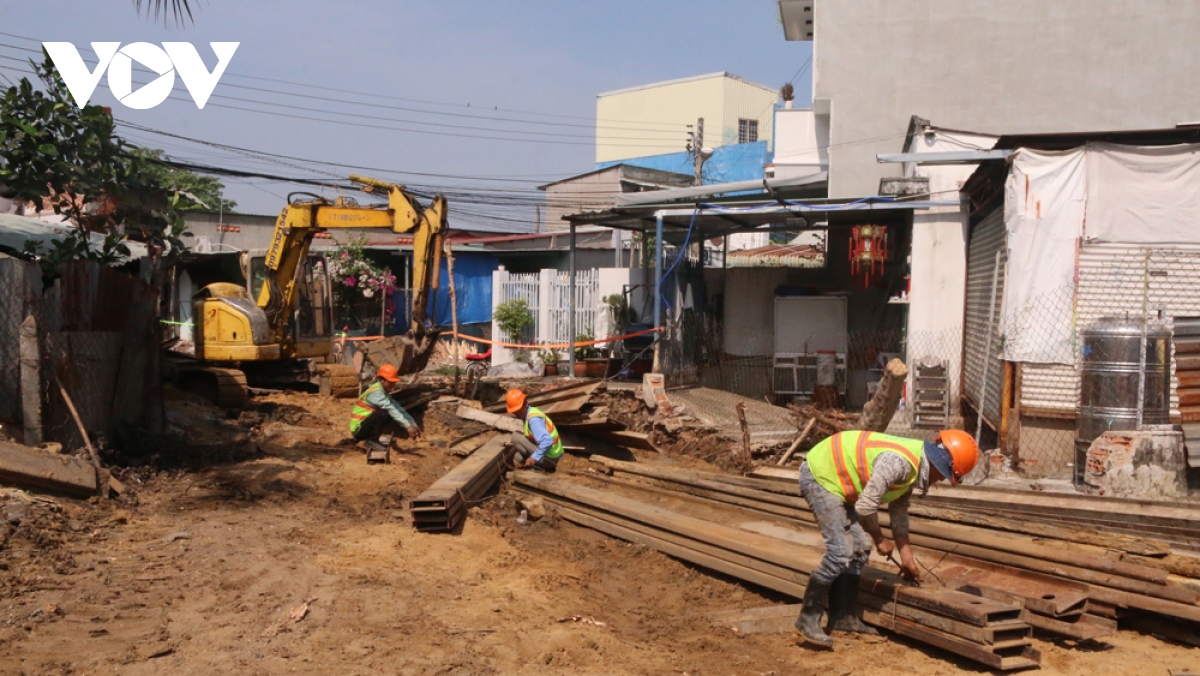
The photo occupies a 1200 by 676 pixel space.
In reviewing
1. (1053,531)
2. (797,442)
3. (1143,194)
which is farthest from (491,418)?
(1143,194)

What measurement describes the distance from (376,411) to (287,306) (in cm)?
439

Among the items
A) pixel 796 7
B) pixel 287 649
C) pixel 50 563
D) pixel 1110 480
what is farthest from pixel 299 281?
pixel 796 7

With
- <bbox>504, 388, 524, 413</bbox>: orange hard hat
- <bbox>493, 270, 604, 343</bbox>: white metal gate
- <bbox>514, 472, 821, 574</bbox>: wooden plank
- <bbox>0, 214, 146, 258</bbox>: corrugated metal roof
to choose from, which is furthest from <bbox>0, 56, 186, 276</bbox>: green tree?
<bbox>493, 270, 604, 343</bbox>: white metal gate

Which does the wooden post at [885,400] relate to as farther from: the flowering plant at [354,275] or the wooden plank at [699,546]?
the flowering plant at [354,275]

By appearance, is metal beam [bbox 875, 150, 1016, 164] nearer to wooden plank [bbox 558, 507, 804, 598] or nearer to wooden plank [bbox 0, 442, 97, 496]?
wooden plank [bbox 558, 507, 804, 598]

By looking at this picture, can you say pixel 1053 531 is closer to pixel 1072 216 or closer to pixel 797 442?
pixel 797 442

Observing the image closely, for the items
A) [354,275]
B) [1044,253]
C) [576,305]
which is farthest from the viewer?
[354,275]

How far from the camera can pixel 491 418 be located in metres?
12.8

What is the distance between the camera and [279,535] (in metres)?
7.64

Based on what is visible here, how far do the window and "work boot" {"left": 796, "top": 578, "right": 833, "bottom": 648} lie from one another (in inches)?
1718

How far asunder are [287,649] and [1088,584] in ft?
17.1

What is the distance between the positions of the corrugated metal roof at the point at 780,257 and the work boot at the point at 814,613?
16.2 meters

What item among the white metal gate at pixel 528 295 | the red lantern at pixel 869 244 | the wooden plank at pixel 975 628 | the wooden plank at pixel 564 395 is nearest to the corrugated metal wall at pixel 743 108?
the white metal gate at pixel 528 295

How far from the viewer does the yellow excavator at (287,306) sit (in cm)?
1357
